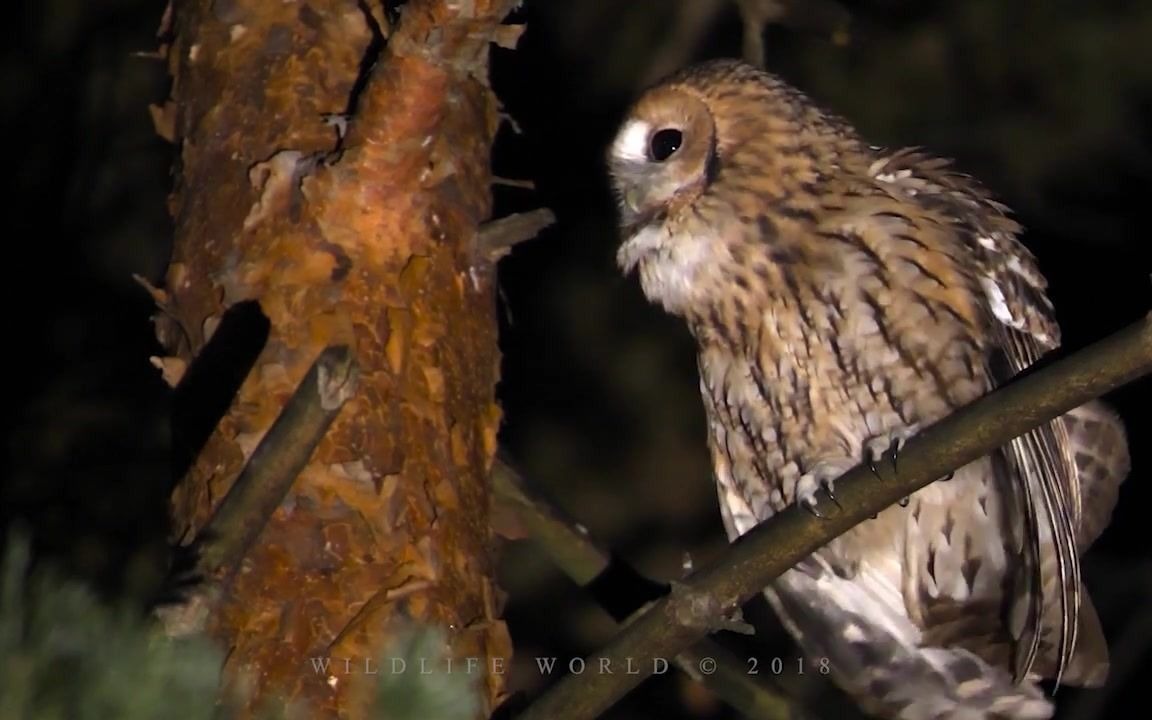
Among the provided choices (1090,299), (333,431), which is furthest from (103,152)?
(1090,299)

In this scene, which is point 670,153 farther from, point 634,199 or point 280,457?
point 280,457

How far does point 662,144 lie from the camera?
219cm

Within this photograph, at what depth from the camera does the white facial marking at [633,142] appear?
220 centimetres

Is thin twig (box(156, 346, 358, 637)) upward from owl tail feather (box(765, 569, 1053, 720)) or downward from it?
upward

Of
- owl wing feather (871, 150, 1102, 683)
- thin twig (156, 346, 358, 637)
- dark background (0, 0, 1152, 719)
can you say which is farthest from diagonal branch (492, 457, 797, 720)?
dark background (0, 0, 1152, 719)

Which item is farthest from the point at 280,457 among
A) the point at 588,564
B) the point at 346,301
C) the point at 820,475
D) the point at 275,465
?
the point at 820,475

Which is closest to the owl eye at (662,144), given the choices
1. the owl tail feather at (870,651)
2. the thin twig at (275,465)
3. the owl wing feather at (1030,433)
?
the owl wing feather at (1030,433)

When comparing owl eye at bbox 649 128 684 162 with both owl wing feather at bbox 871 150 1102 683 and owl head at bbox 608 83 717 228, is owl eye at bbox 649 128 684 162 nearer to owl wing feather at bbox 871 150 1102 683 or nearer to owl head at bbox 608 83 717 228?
owl head at bbox 608 83 717 228

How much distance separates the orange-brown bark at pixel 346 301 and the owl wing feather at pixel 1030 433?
622mm

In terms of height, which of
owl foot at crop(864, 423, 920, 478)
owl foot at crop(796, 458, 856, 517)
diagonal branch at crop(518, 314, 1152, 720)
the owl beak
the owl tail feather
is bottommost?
the owl tail feather

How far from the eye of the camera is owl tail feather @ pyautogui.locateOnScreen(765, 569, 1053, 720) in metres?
2.35

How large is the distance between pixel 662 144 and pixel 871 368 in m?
0.39

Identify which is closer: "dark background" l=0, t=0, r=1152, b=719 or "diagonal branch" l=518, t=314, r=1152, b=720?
"diagonal branch" l=518, t=314, r=1152, b=720

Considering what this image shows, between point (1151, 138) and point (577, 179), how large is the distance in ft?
3.28
